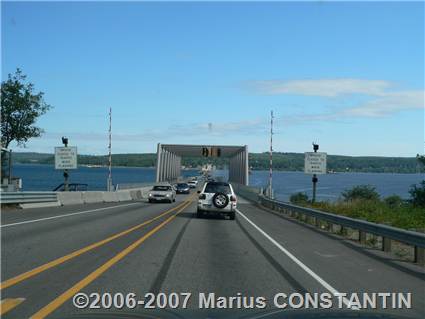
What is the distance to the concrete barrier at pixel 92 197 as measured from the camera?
3948 centimetres

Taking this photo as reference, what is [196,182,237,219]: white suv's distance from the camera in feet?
87.9

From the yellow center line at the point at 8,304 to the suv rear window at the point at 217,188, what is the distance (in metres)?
19.8

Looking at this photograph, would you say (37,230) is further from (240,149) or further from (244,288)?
(240,149)

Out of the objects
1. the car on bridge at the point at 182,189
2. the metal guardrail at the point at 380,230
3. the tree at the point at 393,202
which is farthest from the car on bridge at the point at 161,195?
the car on bridge at the point at 182,189

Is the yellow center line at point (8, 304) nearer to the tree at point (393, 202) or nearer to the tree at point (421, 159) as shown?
the tree at point (393, 202)

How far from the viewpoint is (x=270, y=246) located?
15.5m

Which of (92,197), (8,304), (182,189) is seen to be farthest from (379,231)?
(182,189)

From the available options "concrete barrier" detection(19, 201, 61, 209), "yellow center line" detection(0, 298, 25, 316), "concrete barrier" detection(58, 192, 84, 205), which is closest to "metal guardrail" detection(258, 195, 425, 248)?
"yellow center line" detection(0, 298, 25, 316)

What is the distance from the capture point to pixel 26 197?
29.8 metres

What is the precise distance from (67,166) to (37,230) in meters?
23.8

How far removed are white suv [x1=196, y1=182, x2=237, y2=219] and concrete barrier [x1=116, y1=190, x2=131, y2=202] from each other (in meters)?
21.4

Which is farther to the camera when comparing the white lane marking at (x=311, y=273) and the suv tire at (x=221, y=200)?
the suv tire at (x=221, y=200)

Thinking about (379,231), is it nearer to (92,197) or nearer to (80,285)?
(80,285)

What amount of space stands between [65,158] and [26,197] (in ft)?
39.3
